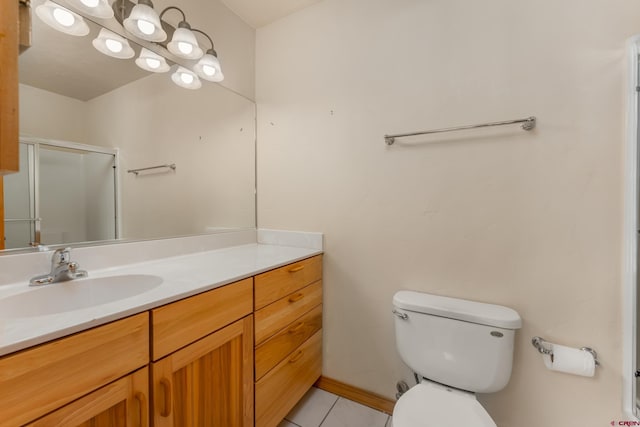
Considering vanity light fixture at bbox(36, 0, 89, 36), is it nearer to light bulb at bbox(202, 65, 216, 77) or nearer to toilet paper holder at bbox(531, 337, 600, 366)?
light bulb at bbox(202, 65, 216, 77)

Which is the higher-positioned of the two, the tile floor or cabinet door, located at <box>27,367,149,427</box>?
cabinet door, located at <box>27,367,149,427</box>

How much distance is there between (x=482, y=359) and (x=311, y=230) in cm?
105

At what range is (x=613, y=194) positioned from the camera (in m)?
0.99

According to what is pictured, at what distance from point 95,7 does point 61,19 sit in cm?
13

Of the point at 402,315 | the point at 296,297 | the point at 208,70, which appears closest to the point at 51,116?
the point at 208,70

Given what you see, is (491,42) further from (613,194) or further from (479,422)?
(479,422)

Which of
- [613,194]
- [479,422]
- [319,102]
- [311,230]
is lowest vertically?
[479,422]

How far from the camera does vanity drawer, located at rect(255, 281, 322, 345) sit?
1109mm

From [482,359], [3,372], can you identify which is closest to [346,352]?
[482,359]

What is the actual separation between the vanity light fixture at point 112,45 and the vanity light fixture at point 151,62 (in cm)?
5

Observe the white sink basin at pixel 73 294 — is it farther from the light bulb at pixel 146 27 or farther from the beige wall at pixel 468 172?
the light bulb at pixel 146 27

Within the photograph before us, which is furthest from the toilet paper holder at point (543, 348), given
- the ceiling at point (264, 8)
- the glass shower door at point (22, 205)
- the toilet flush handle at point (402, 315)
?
the ceiling at point (264, 8)

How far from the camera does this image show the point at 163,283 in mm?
925

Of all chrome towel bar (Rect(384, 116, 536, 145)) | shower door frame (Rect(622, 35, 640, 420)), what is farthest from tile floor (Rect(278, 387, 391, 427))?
chrome towel bar (Rect(384, 116, 536, 145))
